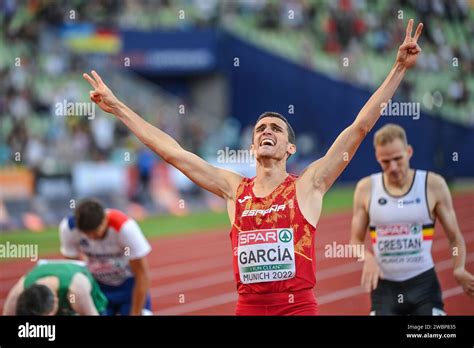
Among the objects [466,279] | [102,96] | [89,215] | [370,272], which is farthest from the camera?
[89,215]

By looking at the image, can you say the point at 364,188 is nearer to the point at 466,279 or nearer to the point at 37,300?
the point at 466,279

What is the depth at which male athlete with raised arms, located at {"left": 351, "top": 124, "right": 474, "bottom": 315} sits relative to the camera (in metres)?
6.02

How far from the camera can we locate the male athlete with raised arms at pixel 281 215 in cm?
475

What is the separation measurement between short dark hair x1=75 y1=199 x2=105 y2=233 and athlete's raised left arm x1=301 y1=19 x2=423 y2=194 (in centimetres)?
198

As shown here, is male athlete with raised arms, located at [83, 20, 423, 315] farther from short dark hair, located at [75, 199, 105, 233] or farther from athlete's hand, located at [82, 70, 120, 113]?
short dark hair, located at [75, 199, 105, 233]

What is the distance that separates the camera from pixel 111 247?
6.67 metres

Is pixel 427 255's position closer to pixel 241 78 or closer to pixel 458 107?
pixel 458 107

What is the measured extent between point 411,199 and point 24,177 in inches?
371

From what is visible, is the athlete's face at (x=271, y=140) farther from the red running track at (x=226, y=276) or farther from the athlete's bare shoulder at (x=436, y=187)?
the red running track at (x=226, y=276)

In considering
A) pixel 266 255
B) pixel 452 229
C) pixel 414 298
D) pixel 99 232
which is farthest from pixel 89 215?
pixel 452 229

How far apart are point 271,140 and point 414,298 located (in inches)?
71.3

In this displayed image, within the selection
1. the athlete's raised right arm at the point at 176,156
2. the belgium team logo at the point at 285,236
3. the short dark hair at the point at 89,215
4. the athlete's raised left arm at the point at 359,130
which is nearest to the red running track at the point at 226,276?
the short dark hair at the point at 89,215
